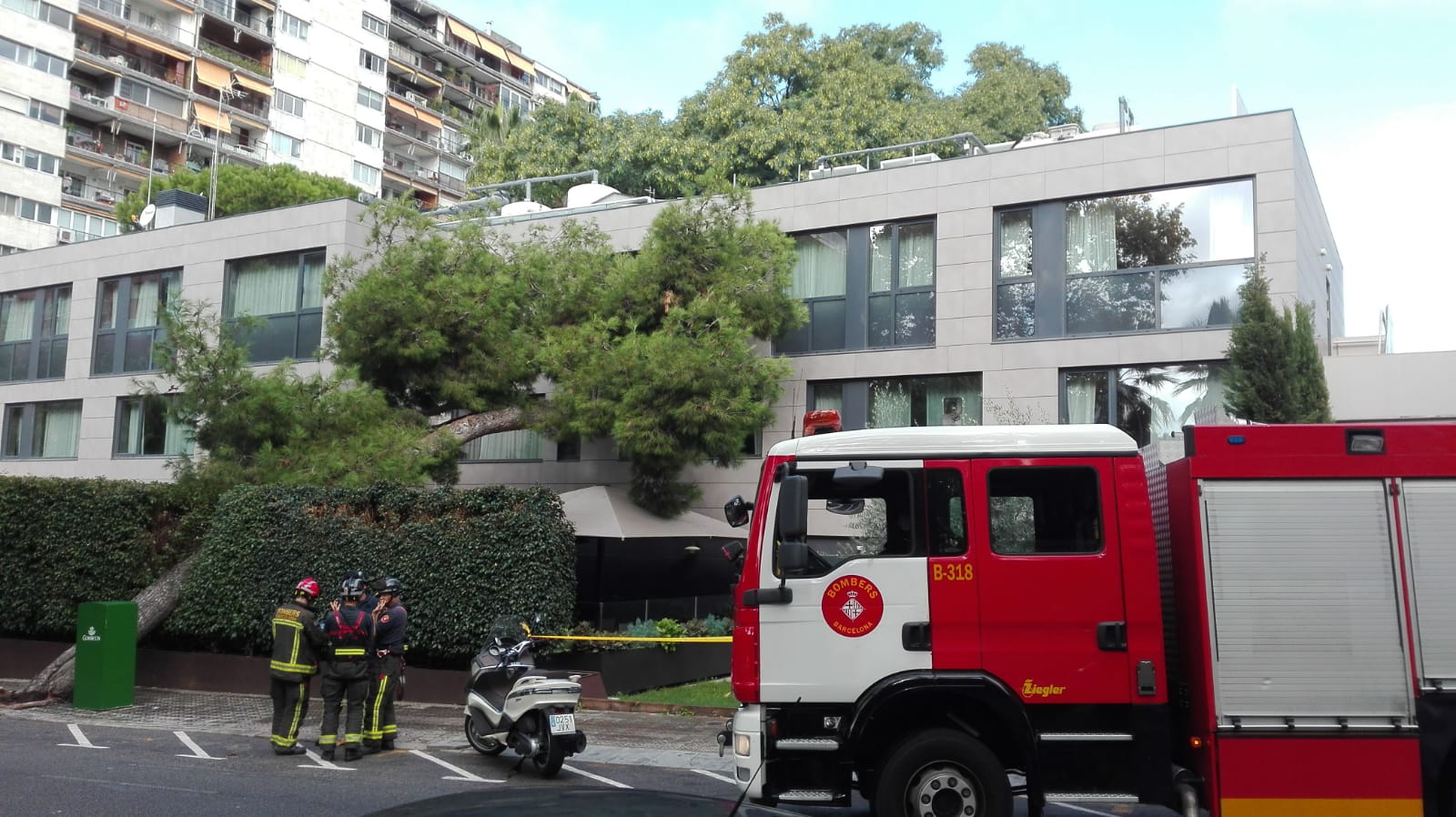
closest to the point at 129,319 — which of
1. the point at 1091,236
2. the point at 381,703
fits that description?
the point at 381,703

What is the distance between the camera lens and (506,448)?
2370 cm

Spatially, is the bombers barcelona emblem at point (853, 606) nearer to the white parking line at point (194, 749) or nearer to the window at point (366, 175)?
the white parking line at point (194, 749)

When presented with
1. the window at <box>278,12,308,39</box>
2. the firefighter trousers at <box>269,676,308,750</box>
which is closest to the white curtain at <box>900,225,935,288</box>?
the firefighter trousers at <box>269,676,308,750</box>

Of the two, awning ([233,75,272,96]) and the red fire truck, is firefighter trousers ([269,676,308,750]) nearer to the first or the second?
the red fire truck

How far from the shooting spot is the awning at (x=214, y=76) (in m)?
57.1

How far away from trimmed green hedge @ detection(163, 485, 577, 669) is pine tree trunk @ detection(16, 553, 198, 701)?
21 centimetres

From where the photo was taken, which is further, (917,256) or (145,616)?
(917,256)

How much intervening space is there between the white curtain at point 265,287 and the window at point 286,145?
38.6 m

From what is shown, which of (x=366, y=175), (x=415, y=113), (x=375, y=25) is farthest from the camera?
(x=415, y=113)

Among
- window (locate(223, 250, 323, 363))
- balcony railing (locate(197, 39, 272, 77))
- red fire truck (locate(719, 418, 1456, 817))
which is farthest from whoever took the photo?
balcony railing (locate(197, 39, 272, 77))

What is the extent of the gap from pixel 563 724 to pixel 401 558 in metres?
5.77

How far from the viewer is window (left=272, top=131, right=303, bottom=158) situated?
198 ft

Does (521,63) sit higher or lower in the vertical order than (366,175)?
higher

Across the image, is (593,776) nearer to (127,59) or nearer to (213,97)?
(127,59)
